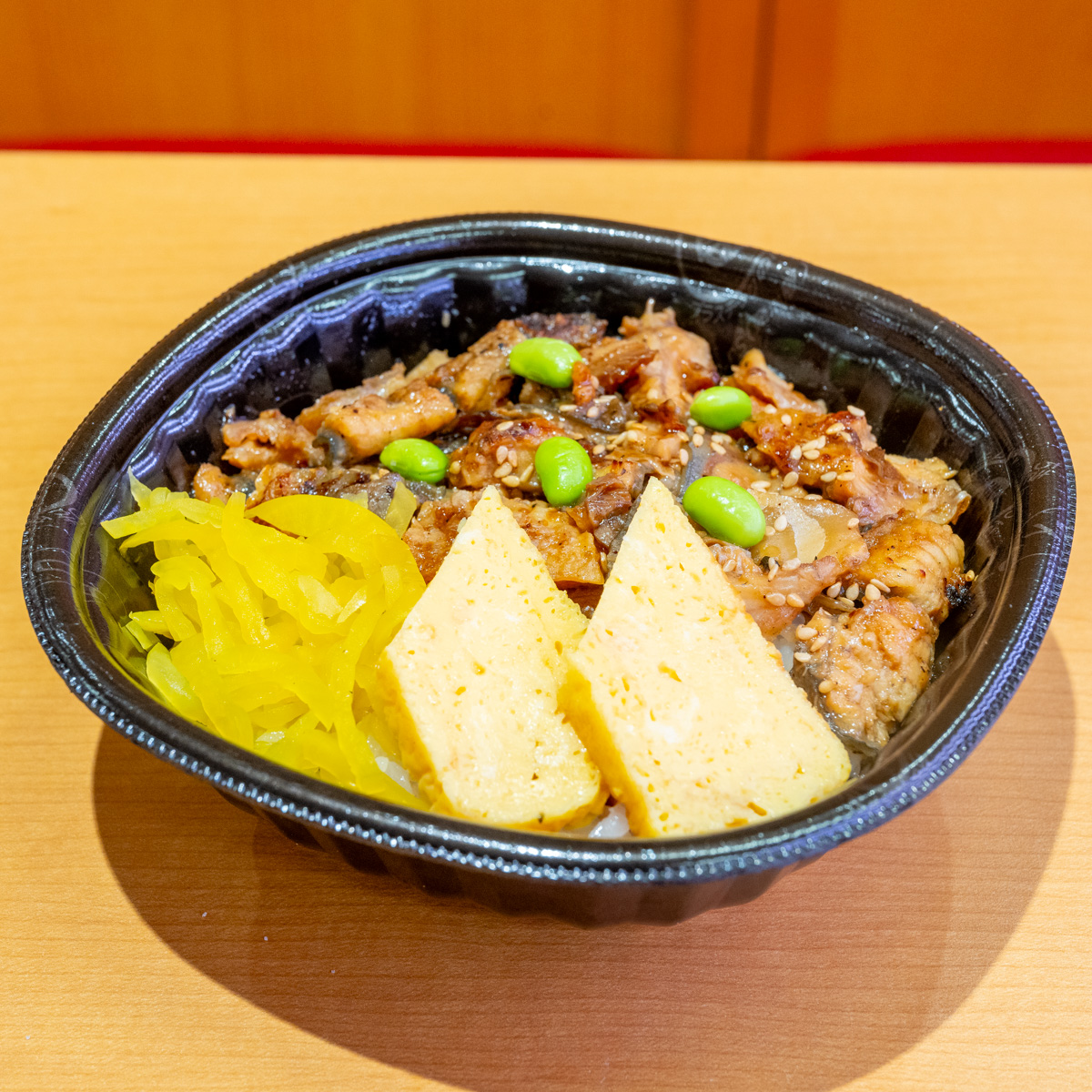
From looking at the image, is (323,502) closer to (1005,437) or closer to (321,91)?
(1005,437)

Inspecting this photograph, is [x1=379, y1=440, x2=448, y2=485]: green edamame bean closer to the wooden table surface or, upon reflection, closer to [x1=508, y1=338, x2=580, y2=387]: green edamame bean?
[x1=508, y1=338, x2=580, y2=387]: green edamame bean

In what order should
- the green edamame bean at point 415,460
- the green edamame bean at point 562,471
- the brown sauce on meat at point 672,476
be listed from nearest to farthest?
the brown sauce on meat at point 672,476 → the green edamame bean at point 562,471 → the green edamame bean at point 415,460

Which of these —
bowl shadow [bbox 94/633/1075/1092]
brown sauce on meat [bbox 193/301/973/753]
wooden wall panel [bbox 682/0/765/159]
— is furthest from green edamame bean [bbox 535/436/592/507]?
wooden wall panel [bbox 682/0/765/159]

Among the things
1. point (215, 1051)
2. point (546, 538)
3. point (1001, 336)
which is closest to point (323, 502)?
point (546, 538)

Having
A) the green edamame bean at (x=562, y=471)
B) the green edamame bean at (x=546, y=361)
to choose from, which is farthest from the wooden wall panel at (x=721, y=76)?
the green edamame bean at (x=562, y=471)

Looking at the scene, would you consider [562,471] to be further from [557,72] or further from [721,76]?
[557,72]

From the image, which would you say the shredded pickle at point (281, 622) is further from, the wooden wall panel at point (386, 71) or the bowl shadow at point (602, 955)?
the wooden wall panel at point (386, 71)

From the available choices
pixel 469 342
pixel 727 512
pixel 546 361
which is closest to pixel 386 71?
pixel 469 342
